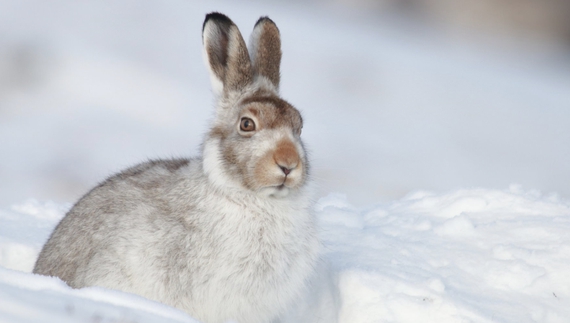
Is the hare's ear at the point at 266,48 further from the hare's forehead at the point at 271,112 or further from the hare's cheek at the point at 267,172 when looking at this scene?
the hare's cheek at the point at 267,172

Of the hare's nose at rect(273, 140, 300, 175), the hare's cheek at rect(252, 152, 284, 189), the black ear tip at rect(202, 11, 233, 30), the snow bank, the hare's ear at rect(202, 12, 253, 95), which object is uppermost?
the black ear tip at rect(202, 11, 233, 30)

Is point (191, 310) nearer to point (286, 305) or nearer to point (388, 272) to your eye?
point (286, 305)

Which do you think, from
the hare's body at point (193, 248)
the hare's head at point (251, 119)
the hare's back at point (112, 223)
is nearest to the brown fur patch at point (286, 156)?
the hare's head at point (251, 119)

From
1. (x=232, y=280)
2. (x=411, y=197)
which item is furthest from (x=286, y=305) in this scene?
(x=411, y=197)

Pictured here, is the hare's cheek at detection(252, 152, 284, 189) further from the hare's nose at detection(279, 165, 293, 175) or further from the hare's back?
the hare's back

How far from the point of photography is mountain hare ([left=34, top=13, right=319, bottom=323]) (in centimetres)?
298

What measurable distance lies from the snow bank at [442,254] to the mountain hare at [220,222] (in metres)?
0.48

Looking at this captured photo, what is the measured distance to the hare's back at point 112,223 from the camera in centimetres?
307

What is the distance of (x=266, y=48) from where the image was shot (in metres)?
3.53

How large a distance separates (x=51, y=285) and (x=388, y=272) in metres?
2.08

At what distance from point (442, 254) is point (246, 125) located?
148 centimetres

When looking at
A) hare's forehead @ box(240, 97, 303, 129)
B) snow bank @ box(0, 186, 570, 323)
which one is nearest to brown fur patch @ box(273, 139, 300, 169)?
hare's forehead @ box(240, 97, 303, 129)

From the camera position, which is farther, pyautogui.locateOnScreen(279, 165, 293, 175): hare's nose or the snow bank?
the snow bank

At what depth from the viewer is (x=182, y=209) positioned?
3.16 m
